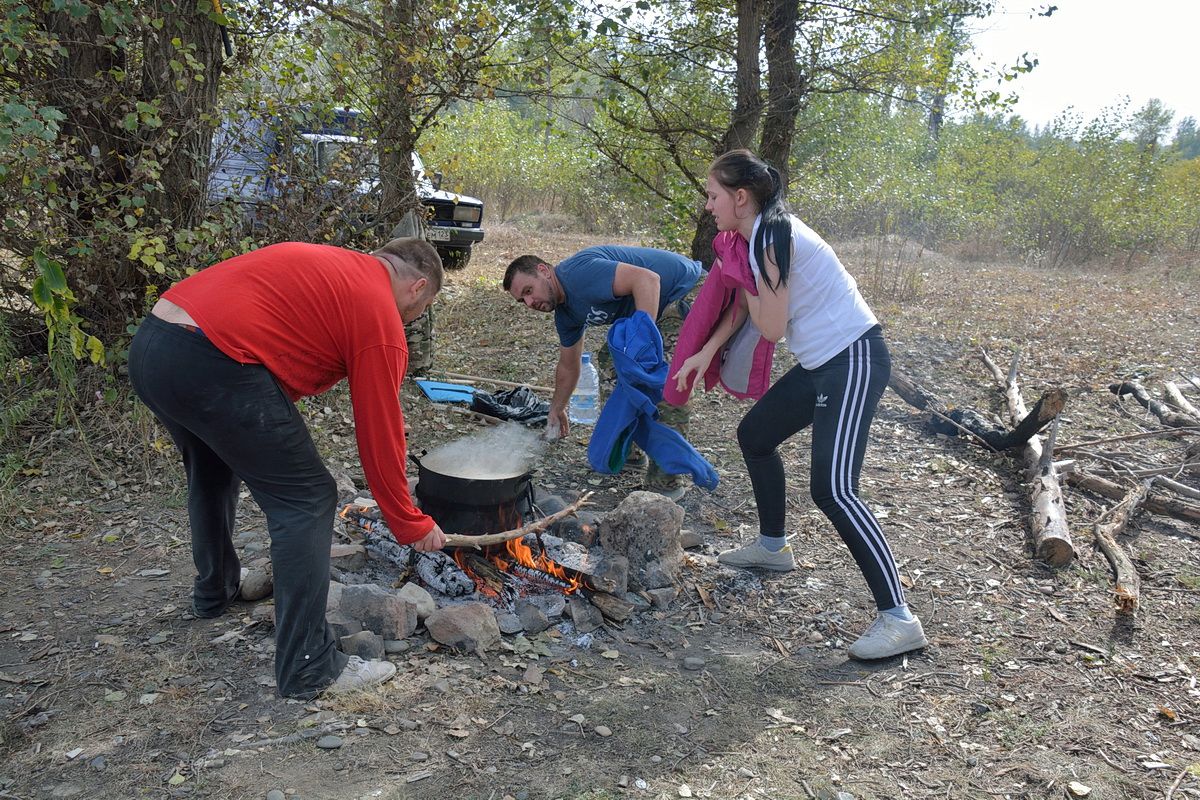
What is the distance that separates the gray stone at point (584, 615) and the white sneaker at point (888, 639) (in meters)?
1.04

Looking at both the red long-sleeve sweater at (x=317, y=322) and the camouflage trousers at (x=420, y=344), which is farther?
the camouflage trousers at (x=420, y=344)

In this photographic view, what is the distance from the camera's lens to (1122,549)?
Result: 4.16 m

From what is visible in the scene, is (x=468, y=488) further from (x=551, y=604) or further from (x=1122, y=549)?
(x=1122, y=549)

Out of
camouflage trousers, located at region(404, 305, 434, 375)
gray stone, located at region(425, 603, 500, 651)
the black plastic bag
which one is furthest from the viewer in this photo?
camouflage trousers, located at region(404, 305, 434, 375)

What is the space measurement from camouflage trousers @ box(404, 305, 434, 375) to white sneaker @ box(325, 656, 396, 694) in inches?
151

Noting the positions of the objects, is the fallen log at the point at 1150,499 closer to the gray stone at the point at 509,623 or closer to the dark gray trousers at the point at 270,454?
the gray stone at the point at 509,623

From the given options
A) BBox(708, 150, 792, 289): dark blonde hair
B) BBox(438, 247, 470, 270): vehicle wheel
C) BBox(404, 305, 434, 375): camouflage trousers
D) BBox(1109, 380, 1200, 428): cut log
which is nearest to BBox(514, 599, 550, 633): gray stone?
BBox(708, 150, 792, 289): dark blonde hair

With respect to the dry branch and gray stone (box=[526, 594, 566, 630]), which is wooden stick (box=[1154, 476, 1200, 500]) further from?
the dry branch

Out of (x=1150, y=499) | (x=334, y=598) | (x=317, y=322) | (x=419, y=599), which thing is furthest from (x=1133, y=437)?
(x=317, y=322)

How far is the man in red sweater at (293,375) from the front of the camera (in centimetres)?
242

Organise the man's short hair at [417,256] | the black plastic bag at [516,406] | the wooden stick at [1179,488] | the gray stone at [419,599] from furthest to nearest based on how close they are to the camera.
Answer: the black plastic bag at [516,406] < the wooden stick at [1179,488] < the gray stone at [419,599] < the man's short hair at [417,256]

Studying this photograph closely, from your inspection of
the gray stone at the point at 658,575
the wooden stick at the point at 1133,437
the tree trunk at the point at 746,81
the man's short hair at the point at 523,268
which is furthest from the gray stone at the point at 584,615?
the tree trunk at the point at 746,81

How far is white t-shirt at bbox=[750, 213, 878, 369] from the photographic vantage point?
308 centimetres

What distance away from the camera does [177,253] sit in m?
4.85
